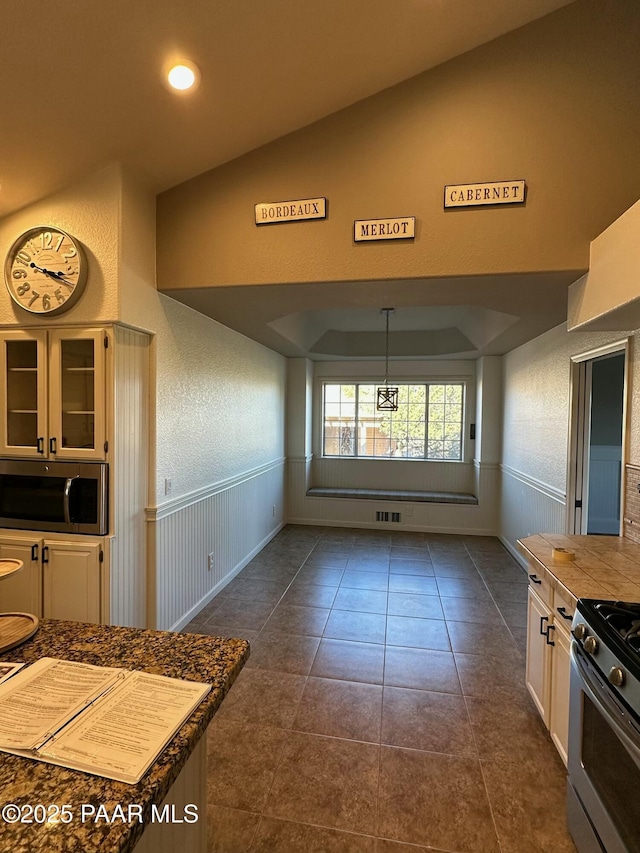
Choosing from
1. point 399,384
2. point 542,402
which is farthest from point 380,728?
point 399,384

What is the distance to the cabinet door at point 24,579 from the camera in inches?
99.7

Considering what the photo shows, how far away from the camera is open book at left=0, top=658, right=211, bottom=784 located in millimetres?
801

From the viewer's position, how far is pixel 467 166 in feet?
7.67

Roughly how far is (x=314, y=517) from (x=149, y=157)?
478cm

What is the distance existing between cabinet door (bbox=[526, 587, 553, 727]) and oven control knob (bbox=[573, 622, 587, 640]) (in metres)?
0.45

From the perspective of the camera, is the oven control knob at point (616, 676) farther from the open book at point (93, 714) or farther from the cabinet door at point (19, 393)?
the cabinet door at point (19, 393)

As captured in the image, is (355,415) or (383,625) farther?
(355,415)

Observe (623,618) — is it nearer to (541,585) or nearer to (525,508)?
(541,585)

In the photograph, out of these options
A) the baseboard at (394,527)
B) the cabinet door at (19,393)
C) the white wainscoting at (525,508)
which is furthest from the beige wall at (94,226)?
the baseboard at (394,527)

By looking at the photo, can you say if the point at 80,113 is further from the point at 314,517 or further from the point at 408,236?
the point at 314,517

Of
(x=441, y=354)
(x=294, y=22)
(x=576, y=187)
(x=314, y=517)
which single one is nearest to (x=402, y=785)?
(x=576, y=187)

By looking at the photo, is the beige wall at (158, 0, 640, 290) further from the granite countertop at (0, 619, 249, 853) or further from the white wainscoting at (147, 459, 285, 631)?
the granite countertop at (0, 619, 249, 853)

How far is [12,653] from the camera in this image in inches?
45.8

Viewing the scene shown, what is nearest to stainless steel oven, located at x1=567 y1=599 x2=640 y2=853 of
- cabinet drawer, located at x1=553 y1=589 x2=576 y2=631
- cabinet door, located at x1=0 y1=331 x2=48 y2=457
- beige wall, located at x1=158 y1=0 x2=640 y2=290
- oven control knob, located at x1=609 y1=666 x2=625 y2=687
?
oven control knob, located at x1=609 y1=666 x2=625 y2=687
